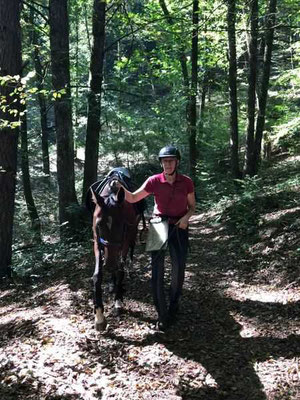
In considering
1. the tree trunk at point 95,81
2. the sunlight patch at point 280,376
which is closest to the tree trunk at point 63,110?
the tree trunk at point 95,81

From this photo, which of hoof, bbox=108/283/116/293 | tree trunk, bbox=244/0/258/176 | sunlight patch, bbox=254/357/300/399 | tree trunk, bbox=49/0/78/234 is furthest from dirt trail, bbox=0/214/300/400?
tree trunk, bbox=244/0/258/176

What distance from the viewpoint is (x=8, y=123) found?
8.14 m

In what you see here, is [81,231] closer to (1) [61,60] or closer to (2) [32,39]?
(1) [61,60]

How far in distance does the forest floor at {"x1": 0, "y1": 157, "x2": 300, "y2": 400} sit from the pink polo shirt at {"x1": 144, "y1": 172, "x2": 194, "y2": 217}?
1.68 m

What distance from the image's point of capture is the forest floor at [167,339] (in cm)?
426

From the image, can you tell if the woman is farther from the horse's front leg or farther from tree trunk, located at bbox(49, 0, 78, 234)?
tree trunk, located at bbox(49, 0, 78, 234)

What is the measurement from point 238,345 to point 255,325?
61 centimetres

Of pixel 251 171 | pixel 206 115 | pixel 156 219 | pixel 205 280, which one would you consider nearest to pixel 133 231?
pixel 156 219

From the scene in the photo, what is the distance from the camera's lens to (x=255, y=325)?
222 inches

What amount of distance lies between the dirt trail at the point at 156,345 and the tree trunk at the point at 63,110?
12.9 ft

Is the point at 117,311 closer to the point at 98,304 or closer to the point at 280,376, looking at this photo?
the point at 98,304

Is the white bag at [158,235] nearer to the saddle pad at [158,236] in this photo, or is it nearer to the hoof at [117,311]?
the saddle pad at [158,236]

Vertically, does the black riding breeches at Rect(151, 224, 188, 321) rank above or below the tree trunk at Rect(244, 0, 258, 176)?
below

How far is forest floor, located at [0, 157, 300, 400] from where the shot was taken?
426cm
